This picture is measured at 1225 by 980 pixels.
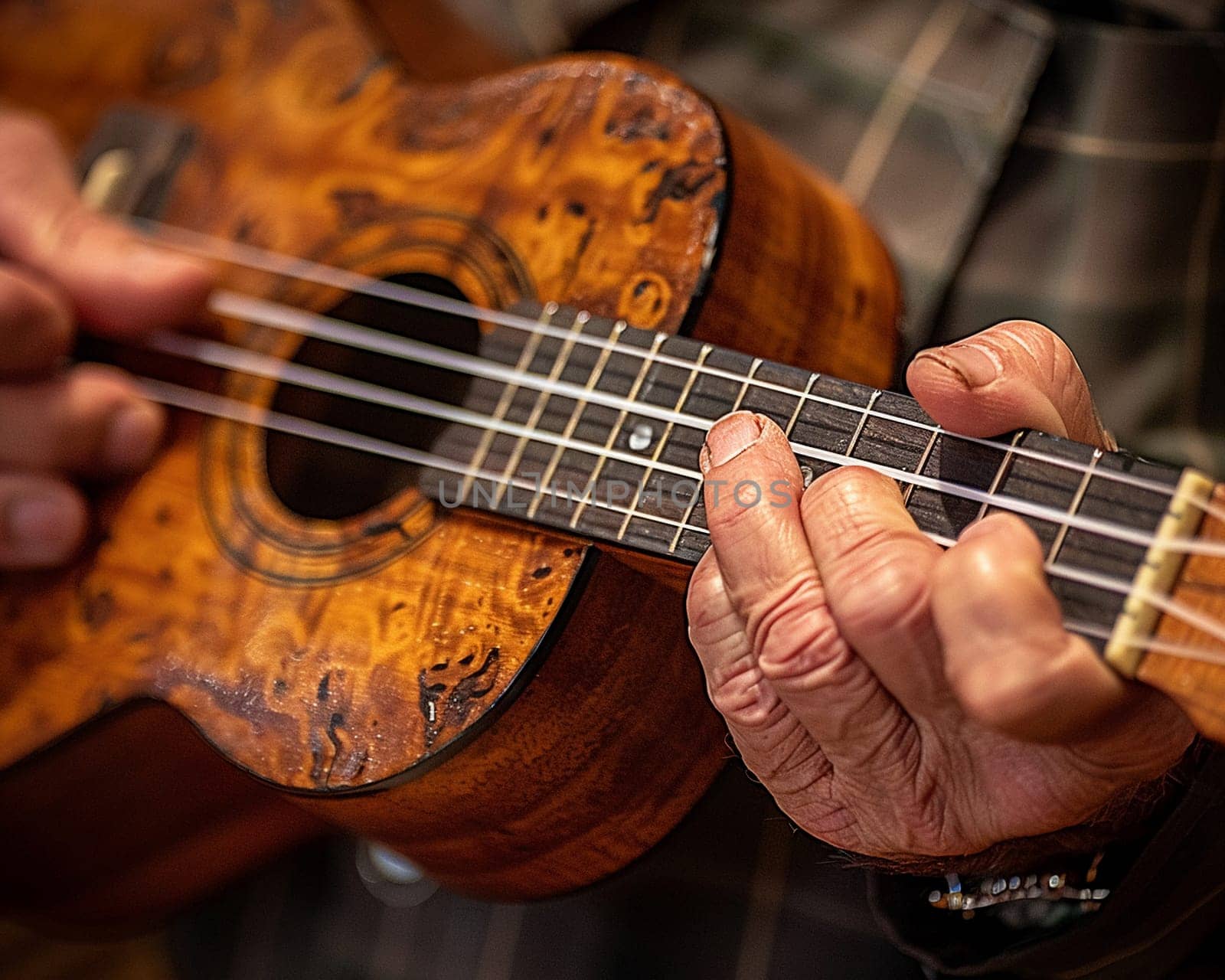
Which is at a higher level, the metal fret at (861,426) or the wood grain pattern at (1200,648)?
the wood grain pattern at (1200,648)

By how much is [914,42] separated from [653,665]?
0.69 metres

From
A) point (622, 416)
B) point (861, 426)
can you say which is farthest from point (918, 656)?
point (622, 416)

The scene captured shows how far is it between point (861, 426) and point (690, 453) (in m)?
0.10

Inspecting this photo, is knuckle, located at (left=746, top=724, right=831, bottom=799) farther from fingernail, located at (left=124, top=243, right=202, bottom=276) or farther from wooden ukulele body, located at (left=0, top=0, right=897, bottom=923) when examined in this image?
fingernail, located at (left=124, top=243, right=202, bottom=276)

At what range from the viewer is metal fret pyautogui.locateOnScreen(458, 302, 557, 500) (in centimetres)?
68

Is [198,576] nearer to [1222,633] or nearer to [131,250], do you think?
[131,250]

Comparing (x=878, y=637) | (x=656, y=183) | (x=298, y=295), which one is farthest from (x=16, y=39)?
(x=878, y=637)

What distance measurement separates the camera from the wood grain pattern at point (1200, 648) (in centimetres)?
42

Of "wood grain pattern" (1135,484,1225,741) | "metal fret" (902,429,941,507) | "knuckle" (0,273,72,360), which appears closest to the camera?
"wood grain pattern" (1135,484,1225,741)

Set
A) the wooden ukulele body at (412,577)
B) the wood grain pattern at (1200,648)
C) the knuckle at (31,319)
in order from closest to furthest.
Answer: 1. the wood grain pattern at (1200,648)
2. the wooden ukulele body at (412,577)
3. the knuckle at (31,319)

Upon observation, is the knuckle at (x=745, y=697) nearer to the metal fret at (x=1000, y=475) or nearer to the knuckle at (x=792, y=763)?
the knuckle at (x=792, y=763)

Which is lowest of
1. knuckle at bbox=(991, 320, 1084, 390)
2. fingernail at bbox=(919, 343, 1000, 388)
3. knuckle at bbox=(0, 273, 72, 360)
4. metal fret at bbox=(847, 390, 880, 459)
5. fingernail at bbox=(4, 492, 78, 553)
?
fingernail at bbox=(4, 492, 78, 553)

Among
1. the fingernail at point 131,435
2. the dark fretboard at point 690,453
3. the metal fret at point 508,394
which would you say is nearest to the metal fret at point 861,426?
the dark fretboard at point 690,453

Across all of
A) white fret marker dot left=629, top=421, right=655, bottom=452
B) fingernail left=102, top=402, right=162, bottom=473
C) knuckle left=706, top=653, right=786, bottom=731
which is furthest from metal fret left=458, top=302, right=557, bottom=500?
fingernail left=102, top=402, right=162, bottom=473
